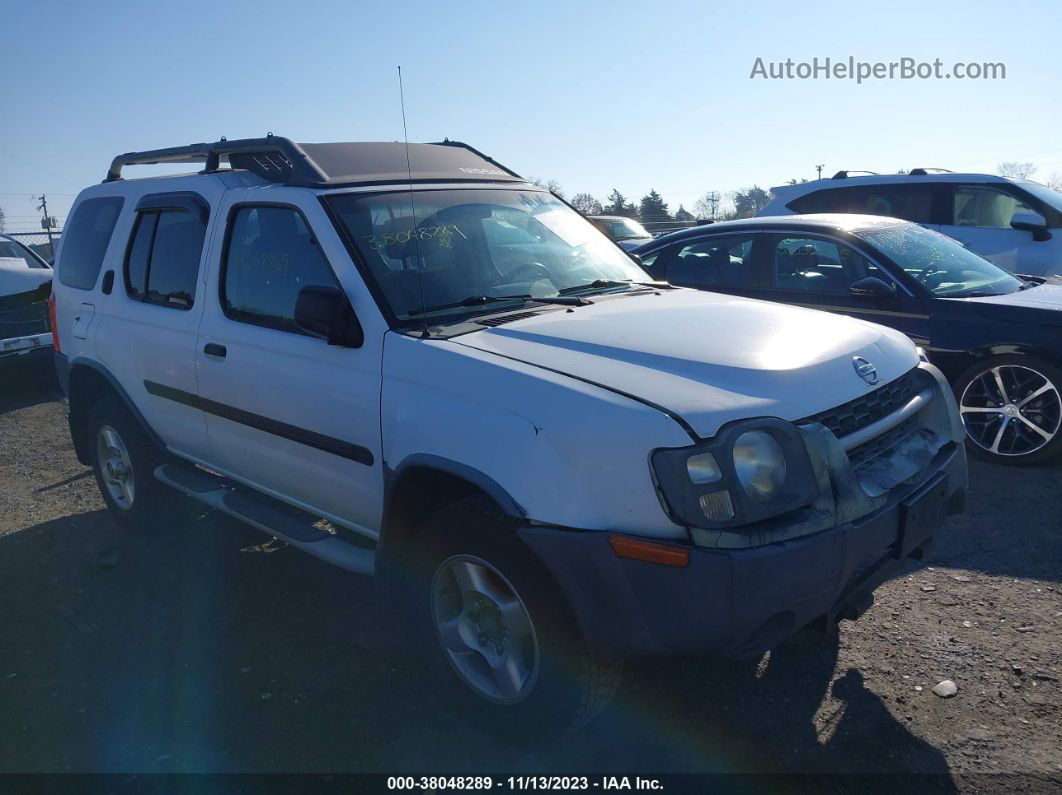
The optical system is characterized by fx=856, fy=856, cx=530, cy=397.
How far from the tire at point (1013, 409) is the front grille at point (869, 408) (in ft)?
8.35

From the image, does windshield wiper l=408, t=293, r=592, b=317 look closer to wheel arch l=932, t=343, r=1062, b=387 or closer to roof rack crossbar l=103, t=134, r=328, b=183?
roof rack crossbar l=103, t=134, r=328, b=183

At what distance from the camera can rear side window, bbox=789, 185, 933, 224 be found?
8602mm

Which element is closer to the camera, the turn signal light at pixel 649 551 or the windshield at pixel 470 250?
the turn signal light at pixel 649 551

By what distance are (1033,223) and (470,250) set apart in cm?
666

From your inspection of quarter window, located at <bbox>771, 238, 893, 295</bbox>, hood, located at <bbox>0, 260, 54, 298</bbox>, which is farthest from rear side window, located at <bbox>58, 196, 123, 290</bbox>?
hood, located at <bbox>0, 260, 54, 298</bbox>

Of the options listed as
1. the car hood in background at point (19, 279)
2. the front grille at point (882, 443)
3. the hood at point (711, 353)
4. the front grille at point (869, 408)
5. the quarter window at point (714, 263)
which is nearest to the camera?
the hood at point (711, 353)

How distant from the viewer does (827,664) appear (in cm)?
345

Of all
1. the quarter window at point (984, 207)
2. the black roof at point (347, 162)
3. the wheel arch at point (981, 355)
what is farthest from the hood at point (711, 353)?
the quarter window at point (984, 207)

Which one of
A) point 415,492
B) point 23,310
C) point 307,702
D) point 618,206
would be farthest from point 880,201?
point 618,206

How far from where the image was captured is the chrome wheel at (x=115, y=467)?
5164mm

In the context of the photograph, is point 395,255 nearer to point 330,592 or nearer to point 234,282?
point 234,282

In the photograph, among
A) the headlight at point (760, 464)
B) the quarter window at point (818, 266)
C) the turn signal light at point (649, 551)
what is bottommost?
the turn signal light at point (649, 551)

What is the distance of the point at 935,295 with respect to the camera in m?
5.83

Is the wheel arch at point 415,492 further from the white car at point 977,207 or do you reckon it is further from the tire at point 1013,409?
the white car at point 977,207
